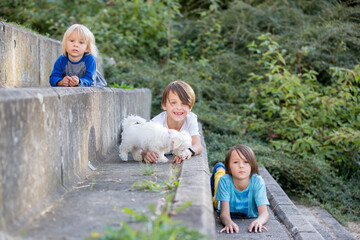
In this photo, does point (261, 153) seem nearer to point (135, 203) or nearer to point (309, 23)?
point (135, 203)

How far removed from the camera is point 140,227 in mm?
1734

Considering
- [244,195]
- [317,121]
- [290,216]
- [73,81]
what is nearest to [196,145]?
[244,195]

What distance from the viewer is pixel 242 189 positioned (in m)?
3.76

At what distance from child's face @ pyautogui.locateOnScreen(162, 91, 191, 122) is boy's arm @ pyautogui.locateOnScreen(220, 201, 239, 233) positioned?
0.99m

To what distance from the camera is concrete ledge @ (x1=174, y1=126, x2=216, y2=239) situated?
1.76m

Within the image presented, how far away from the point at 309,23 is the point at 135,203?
9.89 metres

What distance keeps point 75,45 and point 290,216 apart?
114 inches

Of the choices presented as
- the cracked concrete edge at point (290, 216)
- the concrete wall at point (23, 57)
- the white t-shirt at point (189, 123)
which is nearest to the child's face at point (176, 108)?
the white t-shirt at point (189, 123)

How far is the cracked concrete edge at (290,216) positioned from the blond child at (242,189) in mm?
282

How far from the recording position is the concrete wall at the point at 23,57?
386 cm

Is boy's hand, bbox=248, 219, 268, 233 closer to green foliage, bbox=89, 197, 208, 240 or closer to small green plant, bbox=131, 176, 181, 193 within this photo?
small green plant, bbox=131, 176, 181, 193

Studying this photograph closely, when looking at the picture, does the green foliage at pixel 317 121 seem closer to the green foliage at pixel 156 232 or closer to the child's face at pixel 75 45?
the child's face at pixel 75 45

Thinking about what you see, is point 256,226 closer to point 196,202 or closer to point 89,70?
point 196,202

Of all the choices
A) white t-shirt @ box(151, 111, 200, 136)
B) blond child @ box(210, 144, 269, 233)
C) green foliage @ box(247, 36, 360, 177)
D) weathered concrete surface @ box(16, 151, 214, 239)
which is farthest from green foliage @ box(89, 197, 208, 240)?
green foliage @ box(247, 36, 360, 177)
